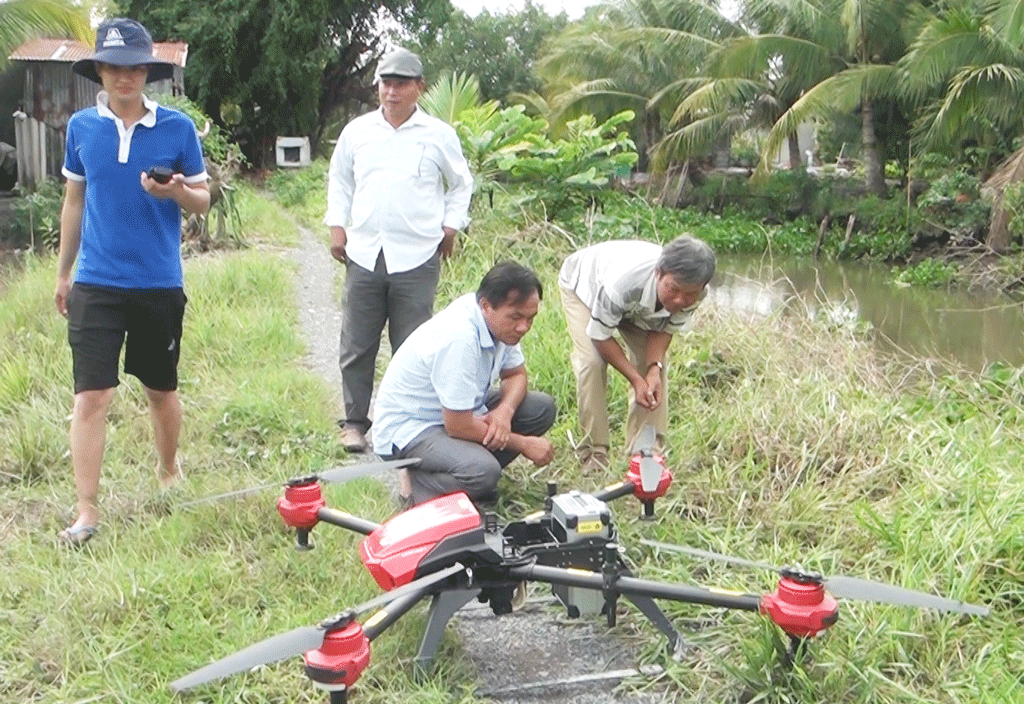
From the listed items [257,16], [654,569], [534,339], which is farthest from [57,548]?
[257,16]

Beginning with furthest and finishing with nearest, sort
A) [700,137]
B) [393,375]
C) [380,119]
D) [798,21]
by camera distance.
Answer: [700,137] < [798,21] < [380,119] < [393,375]

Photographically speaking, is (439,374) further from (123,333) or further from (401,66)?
(401,66)

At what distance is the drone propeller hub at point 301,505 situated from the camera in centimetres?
332

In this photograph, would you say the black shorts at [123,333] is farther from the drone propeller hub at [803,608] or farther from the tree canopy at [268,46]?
the tree canopy at [268,46]

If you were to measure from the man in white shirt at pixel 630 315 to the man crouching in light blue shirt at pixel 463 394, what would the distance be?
1.51ft

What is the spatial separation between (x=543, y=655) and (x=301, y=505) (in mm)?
925

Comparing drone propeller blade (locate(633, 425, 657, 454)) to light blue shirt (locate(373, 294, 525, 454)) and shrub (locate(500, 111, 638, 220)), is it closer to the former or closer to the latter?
light blue shirt (locate(373, 294, 525, 454))

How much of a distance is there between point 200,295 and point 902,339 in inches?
363

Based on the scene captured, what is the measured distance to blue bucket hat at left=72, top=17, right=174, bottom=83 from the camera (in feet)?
11.5

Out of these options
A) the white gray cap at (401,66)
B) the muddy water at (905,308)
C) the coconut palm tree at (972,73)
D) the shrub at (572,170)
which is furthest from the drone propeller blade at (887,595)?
the coconut palm tree at (972,73)

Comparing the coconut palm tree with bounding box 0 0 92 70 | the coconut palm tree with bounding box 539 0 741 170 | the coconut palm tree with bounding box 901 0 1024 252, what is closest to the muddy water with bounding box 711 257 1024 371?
the coconut palm tree with bounding box 901 0 1024 252

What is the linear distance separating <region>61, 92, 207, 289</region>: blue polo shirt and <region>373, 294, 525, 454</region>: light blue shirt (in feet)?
3.14

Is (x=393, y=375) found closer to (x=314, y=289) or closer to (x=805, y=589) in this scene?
(x=805, y=589)

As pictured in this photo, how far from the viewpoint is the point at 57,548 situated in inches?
141
